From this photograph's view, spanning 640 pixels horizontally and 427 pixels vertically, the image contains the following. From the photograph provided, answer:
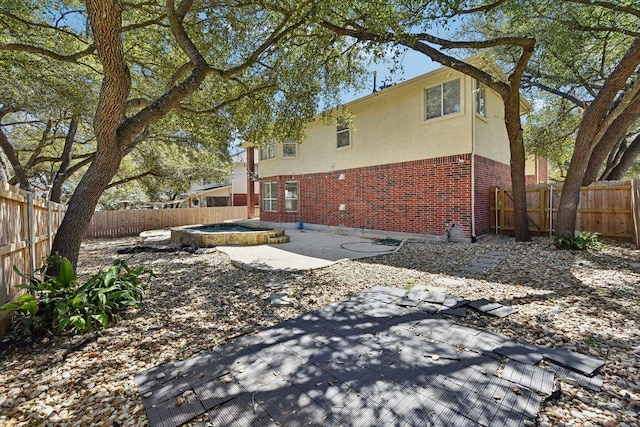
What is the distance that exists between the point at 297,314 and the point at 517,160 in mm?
7996

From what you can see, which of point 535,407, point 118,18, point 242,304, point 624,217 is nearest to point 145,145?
point 118,18

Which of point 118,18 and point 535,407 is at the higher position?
point 118,18

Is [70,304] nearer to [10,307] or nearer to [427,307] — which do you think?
[10,307]

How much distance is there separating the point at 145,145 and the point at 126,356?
46.1 feet

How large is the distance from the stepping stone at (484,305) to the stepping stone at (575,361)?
1.03m

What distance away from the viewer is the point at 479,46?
25.1 ft

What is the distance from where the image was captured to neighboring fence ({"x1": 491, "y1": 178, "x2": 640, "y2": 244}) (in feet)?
25.3

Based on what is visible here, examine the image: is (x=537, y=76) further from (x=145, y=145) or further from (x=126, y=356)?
(x=145, y=145)

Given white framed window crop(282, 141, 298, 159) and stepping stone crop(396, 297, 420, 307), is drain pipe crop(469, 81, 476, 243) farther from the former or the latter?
white framed window crop(282, 141, 298, 159)

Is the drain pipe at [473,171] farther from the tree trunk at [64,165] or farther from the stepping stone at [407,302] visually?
the tree trunk at [64,165]

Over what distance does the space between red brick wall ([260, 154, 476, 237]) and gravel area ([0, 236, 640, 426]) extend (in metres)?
3.04

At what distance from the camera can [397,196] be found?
1112cm

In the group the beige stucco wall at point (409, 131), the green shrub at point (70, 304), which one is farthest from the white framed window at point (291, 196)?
the green shrub at point (70, 304)

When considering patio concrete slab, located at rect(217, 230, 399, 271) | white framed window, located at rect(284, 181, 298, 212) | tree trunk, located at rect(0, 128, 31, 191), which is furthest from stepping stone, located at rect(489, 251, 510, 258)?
tree trunk, located at rect(0, 128, 31, 191)
